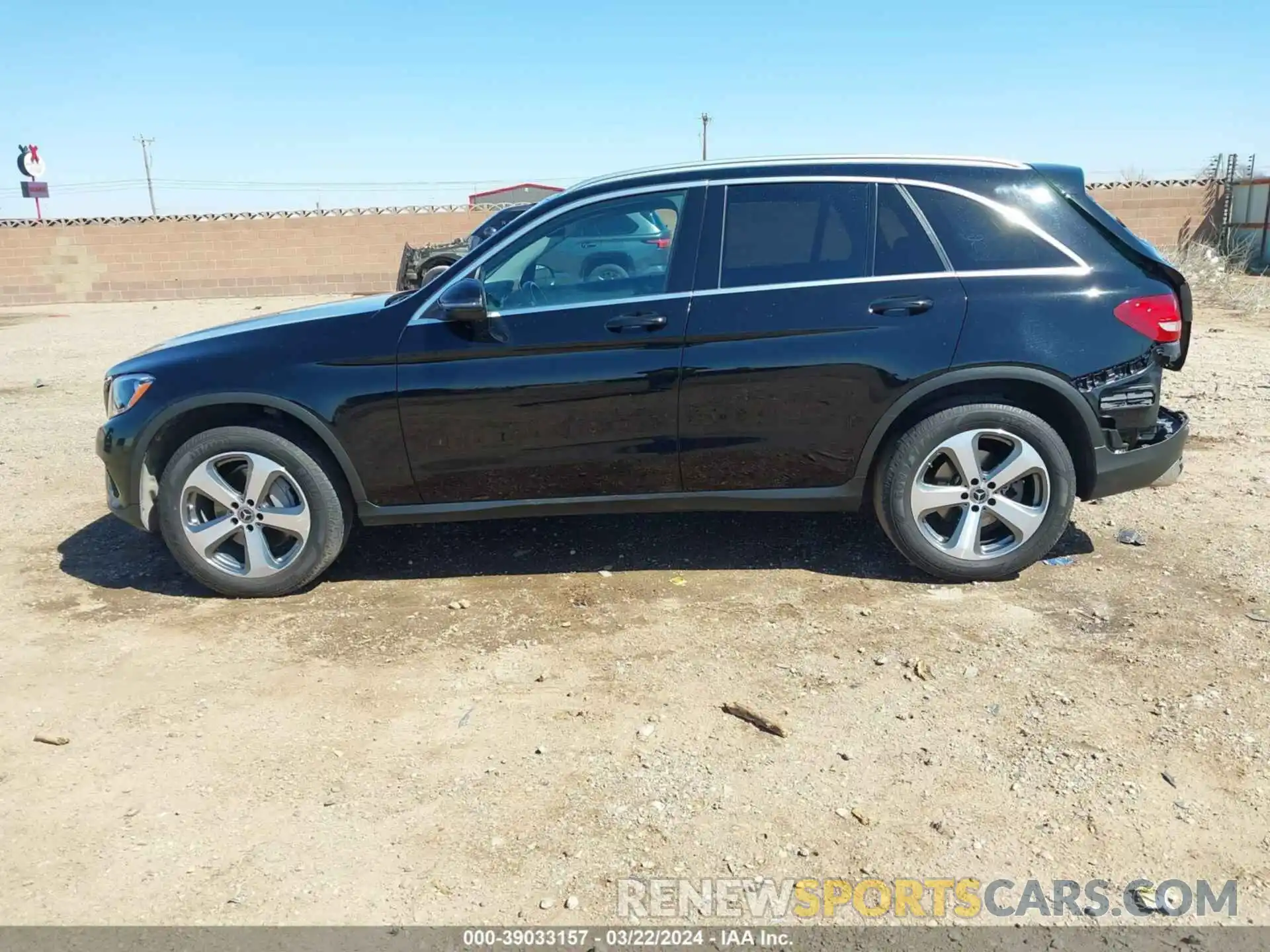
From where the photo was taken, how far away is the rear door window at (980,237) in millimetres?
4375

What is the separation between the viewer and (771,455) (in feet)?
14.8

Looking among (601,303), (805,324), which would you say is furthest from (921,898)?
(601,303)

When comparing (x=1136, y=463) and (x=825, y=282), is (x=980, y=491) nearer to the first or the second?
(x=1136, y=463)

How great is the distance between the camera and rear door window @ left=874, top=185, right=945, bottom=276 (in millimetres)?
4391

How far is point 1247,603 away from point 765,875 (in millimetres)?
2780

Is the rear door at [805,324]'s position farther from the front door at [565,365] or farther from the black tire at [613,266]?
the black tire at [613,266]

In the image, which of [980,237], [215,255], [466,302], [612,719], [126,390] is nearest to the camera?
[612,719]

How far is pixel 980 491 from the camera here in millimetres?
4453

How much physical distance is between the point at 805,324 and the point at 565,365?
3.48ft

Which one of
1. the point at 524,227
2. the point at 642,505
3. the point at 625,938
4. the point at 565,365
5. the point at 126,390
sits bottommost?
the point at 625,938

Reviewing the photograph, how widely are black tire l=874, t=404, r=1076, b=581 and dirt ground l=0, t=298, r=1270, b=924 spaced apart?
0.51 ft

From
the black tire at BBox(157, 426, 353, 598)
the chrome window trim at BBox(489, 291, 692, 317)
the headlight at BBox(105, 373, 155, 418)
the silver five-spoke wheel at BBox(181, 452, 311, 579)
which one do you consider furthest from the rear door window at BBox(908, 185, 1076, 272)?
the headlight at BBox(105, 373, 155, 418)

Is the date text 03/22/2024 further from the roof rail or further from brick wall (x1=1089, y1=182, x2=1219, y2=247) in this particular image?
brick wall (x1=1089, y1=182, x2=1219, y2=247)

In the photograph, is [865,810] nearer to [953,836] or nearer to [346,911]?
[953,836]
